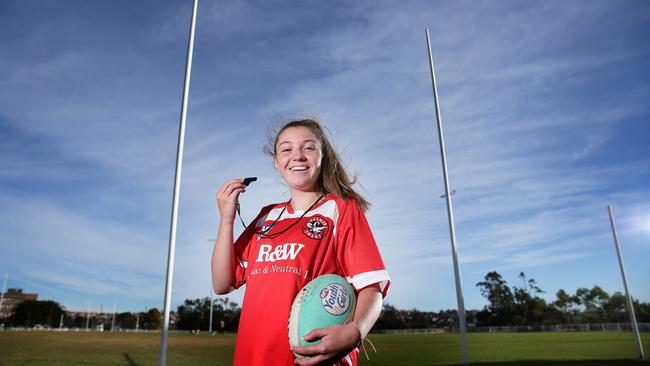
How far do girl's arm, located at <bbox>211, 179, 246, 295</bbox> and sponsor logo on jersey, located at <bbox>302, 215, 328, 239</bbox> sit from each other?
323 millimetres

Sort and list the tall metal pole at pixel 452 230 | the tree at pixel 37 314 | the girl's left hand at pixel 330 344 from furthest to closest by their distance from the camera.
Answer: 1. the tree at pixel 37 314
2. the tall metal pole at pixel 452 230
3. the girl's left hand at pixel 330 344

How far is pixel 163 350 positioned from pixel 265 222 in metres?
4.64

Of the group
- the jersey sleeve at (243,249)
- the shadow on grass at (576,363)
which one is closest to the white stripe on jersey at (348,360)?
the jersey sleeve at (243,249)

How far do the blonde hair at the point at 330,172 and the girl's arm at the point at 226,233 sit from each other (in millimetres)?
304

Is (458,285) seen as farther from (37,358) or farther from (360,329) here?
(37,358)

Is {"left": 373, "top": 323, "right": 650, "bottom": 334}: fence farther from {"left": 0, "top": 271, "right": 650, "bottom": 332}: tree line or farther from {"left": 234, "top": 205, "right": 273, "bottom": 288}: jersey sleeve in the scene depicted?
{"left": 234, "top": 205, "right": 273, "bottom": 288}: jersey sleeve

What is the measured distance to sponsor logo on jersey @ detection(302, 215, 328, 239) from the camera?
1571 mm

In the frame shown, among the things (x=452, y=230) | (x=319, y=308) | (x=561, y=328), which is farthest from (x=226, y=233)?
(x=561, y=328)

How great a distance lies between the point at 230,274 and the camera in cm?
174

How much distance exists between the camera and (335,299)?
1365 millimetres

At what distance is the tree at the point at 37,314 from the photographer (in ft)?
247

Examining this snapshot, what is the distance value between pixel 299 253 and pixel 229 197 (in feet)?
1.30

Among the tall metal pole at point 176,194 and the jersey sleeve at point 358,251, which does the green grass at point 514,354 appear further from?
the jersey sleeve at point 358,251

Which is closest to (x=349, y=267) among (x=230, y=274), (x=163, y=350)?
(x=230, y=274)
